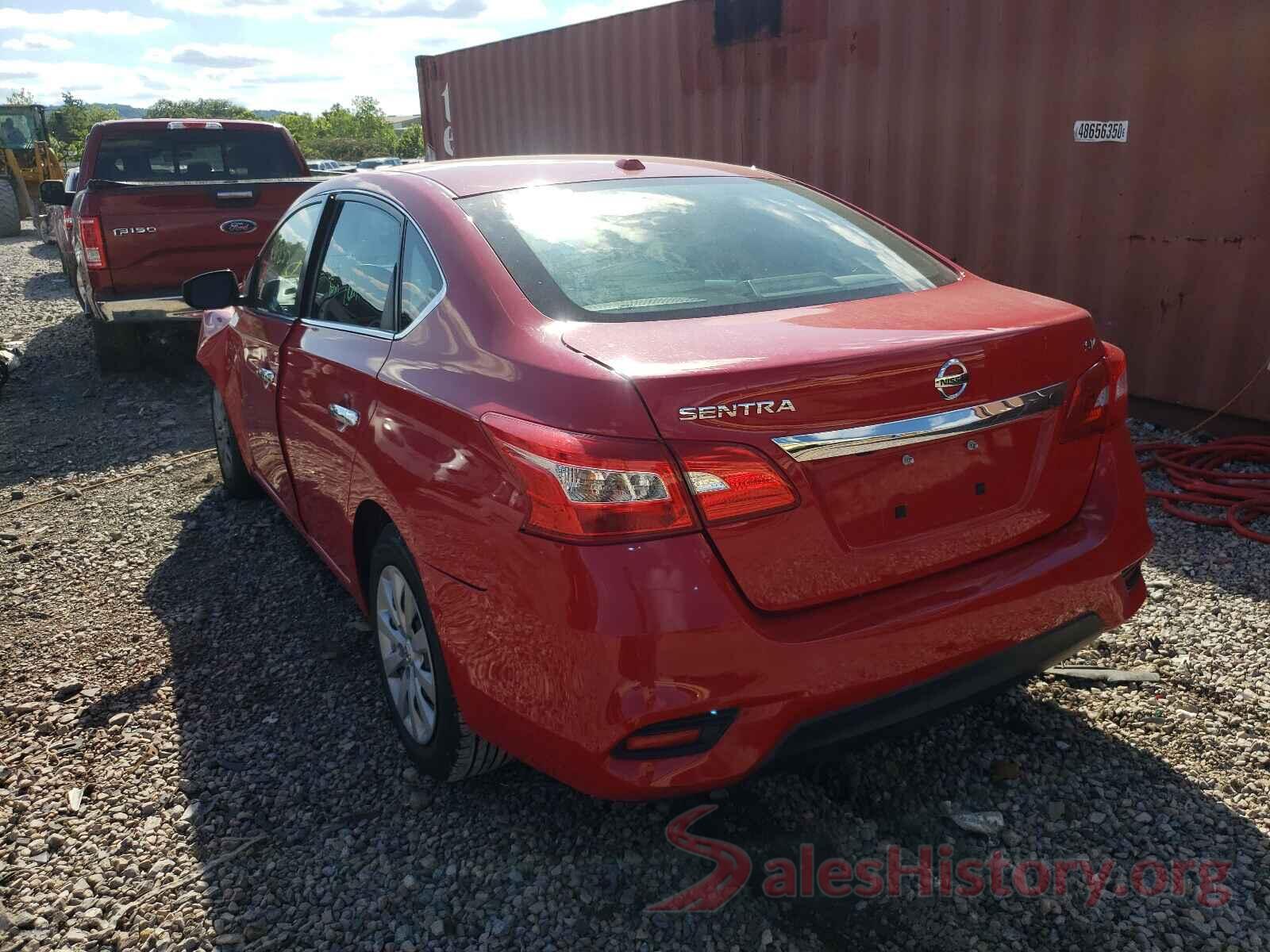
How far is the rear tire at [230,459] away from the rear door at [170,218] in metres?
2.72

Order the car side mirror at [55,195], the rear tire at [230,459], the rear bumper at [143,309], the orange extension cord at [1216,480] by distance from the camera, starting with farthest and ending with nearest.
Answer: the car side mirror at [55,195] → the rear bumper at [143,309] → the rear tire at [230,459] → the orange extension cord at [1216,480]

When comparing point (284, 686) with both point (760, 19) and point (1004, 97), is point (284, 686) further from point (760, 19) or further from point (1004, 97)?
point (760, 19)

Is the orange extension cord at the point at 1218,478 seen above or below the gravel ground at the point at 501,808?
above

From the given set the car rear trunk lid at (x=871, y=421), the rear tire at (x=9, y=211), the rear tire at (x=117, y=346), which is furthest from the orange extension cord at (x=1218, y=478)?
the rear tire at (x=9, y=211)

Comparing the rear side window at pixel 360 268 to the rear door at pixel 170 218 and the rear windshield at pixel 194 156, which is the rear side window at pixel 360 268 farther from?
the rear windshield at pixel 194 156

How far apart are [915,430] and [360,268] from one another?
186 centimetres

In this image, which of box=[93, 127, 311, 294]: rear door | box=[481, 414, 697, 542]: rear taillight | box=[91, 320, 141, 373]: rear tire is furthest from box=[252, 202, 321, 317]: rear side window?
box=[91, 320, 141, 373]: rear tire

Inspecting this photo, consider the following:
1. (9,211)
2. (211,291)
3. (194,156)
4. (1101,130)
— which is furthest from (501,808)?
(9,211)

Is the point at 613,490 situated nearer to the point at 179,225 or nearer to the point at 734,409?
the point at 734,409

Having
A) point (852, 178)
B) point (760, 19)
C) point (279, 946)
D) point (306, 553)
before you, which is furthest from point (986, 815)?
point (760, 19)

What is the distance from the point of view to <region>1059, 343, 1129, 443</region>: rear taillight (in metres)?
2.34

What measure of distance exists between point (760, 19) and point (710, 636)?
6.84 metres

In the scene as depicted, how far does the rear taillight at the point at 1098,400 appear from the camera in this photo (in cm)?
234

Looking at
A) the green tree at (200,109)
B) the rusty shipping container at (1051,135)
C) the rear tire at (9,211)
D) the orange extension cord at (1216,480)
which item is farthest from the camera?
the green tree at (200,109)
